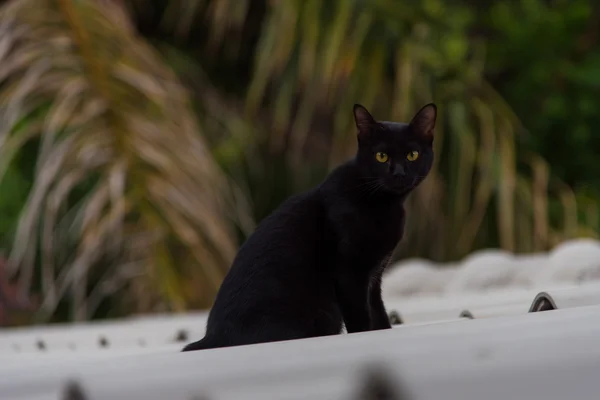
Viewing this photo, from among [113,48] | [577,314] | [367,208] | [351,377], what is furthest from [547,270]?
[113,48]

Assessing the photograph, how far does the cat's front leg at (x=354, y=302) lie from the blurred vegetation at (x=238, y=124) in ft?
3.49

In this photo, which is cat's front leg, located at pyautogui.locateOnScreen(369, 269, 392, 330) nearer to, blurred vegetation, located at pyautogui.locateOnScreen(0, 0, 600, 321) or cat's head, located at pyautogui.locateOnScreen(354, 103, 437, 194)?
cat's head, located at pyautogui.locateOnScreen(354, 103, 437, 194)

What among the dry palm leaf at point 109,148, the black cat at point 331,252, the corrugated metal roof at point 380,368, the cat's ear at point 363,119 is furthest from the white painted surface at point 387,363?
the dry palm leaf at point 109,148

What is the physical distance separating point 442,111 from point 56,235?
1.12 meters

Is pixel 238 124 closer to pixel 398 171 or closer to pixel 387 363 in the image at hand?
pixel 398 171

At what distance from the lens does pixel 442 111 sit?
7.19 ft

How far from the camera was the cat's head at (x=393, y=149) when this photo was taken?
2.18ft

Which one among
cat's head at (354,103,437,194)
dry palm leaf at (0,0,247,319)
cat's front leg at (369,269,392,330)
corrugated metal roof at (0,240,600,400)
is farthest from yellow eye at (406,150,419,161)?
dry palm leaf at (0,0,247,319)

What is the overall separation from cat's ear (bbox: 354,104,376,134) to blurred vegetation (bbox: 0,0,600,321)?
1.03m

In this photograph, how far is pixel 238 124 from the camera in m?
2.32

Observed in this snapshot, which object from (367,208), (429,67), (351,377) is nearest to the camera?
(351,377)

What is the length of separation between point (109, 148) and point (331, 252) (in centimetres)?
116

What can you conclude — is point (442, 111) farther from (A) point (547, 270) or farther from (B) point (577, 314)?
(B) point (577, 314)

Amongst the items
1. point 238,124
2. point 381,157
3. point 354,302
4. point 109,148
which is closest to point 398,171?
point 381,157
